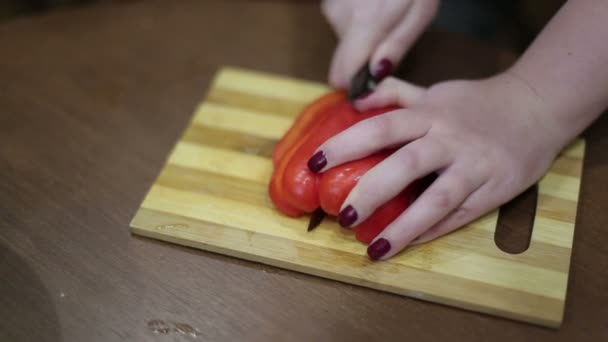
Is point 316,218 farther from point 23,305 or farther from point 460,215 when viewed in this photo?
point 23,305

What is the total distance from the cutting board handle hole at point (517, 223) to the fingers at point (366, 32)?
311mm

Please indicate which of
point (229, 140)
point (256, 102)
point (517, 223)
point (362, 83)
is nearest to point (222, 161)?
point (229, 140)

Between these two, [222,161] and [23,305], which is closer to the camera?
[23,305]

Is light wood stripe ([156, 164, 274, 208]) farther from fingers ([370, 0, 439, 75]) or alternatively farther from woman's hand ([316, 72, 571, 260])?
fingers ([370, 0, 439, 75])

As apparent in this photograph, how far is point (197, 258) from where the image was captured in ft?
2.99

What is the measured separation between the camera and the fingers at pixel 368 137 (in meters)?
0.85

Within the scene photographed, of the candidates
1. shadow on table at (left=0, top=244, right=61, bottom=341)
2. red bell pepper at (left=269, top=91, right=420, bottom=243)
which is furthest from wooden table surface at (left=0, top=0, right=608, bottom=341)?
red bell pepper at (left=269, top=91, right=420, bottom=243)

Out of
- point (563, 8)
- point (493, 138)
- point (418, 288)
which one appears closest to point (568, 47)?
point (563, 8)

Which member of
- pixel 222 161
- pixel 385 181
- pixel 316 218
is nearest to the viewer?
pixel 385 181

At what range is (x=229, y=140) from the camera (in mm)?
1073

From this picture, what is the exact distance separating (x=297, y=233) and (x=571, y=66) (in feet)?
1.59

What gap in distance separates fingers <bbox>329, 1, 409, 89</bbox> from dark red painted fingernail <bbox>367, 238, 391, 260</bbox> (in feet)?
1.13

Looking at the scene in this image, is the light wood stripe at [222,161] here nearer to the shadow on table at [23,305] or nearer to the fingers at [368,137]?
the fingers at [368,137]

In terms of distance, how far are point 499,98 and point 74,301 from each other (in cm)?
70
